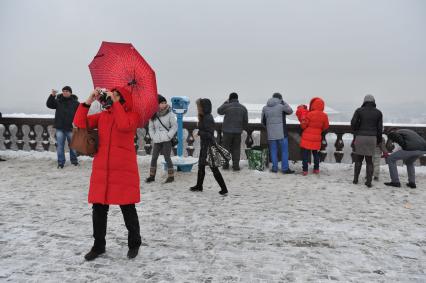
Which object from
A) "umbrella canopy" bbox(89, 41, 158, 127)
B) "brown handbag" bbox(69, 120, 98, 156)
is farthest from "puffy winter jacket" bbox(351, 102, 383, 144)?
"brown handbag" bbox(69, 120, 98, 156)

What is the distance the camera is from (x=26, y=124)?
1093cm

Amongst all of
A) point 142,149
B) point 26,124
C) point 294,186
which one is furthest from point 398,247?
point 26,124

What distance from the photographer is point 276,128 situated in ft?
28.8

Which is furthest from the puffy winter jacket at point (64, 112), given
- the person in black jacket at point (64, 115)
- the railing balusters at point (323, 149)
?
the railing balusters at point (323, 149)

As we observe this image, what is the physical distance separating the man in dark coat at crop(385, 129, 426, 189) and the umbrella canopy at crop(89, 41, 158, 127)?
5.60 m

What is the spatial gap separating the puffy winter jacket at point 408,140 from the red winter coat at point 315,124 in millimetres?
1482

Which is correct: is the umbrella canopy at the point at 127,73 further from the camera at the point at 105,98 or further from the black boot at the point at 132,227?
the black boot at the point at 132,227

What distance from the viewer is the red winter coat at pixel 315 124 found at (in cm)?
848

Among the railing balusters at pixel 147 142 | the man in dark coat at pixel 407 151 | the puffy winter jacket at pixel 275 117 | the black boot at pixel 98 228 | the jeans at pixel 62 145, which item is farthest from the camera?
the railing balusters at pixel 147 142

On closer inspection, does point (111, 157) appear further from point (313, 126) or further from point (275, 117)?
point (313, 126)

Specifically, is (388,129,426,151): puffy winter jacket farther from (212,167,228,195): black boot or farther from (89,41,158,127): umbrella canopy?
(89,41,158,127): umbrella canopy

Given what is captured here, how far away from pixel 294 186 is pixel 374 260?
3.48 metres

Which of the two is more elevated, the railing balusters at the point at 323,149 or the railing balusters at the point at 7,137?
the railing balusters at the point at 7,137

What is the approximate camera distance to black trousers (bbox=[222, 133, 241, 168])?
9.01 m
